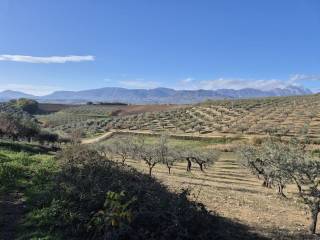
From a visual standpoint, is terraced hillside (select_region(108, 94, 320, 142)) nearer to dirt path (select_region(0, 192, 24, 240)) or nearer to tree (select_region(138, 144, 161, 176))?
tree (select_region(138, 144, 161, 176))

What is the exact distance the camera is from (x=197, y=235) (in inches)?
436

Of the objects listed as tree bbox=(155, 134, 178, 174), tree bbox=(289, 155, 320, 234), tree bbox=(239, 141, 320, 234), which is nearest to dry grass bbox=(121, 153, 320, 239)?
tree bbox=(289, 155, 320, 234)

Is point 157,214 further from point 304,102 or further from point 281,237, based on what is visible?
point 304,102

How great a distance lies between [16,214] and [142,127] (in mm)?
94138

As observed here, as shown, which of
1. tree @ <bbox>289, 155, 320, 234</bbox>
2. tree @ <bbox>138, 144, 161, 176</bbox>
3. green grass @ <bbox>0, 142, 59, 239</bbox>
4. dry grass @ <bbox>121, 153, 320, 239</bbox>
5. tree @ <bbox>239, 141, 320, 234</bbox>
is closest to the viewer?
green grass @ <bbox>0, 142, 59, 239</bbox>

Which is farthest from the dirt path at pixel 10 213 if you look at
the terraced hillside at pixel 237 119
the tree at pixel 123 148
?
the terraced hillside at pixel 237 119

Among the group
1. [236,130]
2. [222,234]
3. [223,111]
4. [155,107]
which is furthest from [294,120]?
[222,234]

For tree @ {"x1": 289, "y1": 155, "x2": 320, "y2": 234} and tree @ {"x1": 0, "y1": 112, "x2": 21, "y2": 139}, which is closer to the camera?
tree @ {"x1": 289, "y1": 155, "x2": 320, "y2": 234}

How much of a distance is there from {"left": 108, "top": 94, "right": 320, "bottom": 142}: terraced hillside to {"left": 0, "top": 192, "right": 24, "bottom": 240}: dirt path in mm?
67635

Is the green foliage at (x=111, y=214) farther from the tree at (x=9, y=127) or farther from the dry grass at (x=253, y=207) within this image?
the tree at (x=9, y=127)

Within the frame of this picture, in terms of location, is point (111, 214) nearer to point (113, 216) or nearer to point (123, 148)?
point (113, 216)

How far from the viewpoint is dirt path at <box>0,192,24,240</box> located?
435 inches

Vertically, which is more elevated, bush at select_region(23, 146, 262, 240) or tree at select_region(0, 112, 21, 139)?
bush at select_region(23, 146, 262, 240)

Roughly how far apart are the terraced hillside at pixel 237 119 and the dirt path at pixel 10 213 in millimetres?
67635
